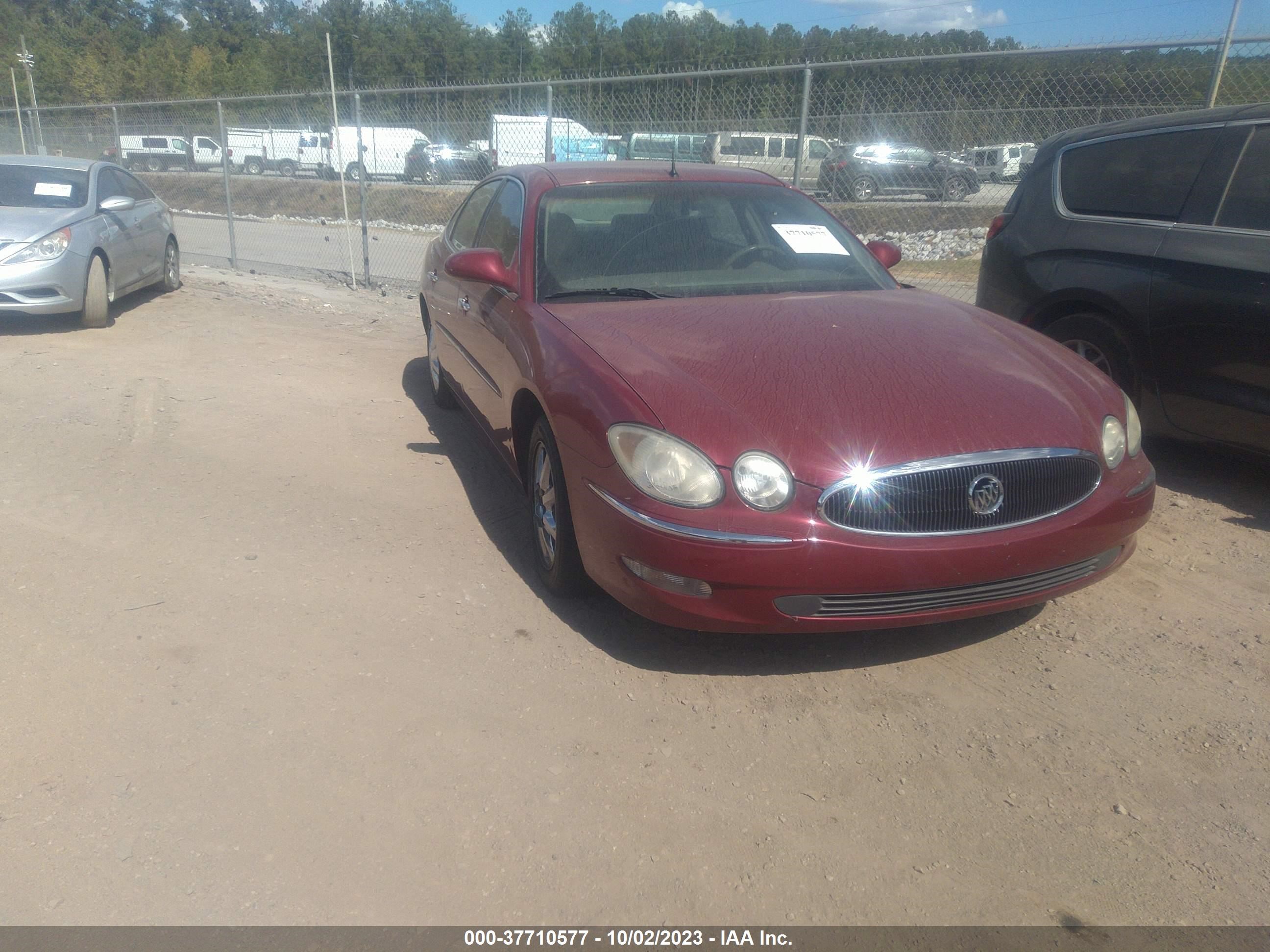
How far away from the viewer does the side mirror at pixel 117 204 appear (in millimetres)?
8648

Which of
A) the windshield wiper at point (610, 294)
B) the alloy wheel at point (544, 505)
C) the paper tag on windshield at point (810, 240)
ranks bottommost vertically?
the alloy wheel at point (544, 505)

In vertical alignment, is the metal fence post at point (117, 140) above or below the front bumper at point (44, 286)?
above

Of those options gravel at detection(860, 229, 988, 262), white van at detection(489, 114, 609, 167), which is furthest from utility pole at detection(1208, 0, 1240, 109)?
white van at detection(489, 114, 609, 167)

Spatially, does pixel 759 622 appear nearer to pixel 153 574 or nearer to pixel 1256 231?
pixel 153 574

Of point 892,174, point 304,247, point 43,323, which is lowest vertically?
point 304,247

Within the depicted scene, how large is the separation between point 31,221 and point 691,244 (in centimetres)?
660

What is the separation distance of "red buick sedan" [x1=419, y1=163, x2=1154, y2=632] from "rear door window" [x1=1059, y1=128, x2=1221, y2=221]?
1400 millimetres

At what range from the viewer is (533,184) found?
4.50 m

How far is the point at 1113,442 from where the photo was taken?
3141mm

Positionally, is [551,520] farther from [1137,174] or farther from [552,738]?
[1137,174]

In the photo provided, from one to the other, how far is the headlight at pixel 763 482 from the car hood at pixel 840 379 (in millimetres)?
37

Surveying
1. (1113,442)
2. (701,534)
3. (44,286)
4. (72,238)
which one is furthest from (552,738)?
(72,238)

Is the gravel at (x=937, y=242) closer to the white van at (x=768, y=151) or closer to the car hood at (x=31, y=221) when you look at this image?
the white van at (x=768, y=151)

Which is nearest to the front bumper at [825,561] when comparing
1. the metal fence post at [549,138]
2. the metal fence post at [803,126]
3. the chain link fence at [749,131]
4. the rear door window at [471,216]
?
the rear door window at [471,216]
